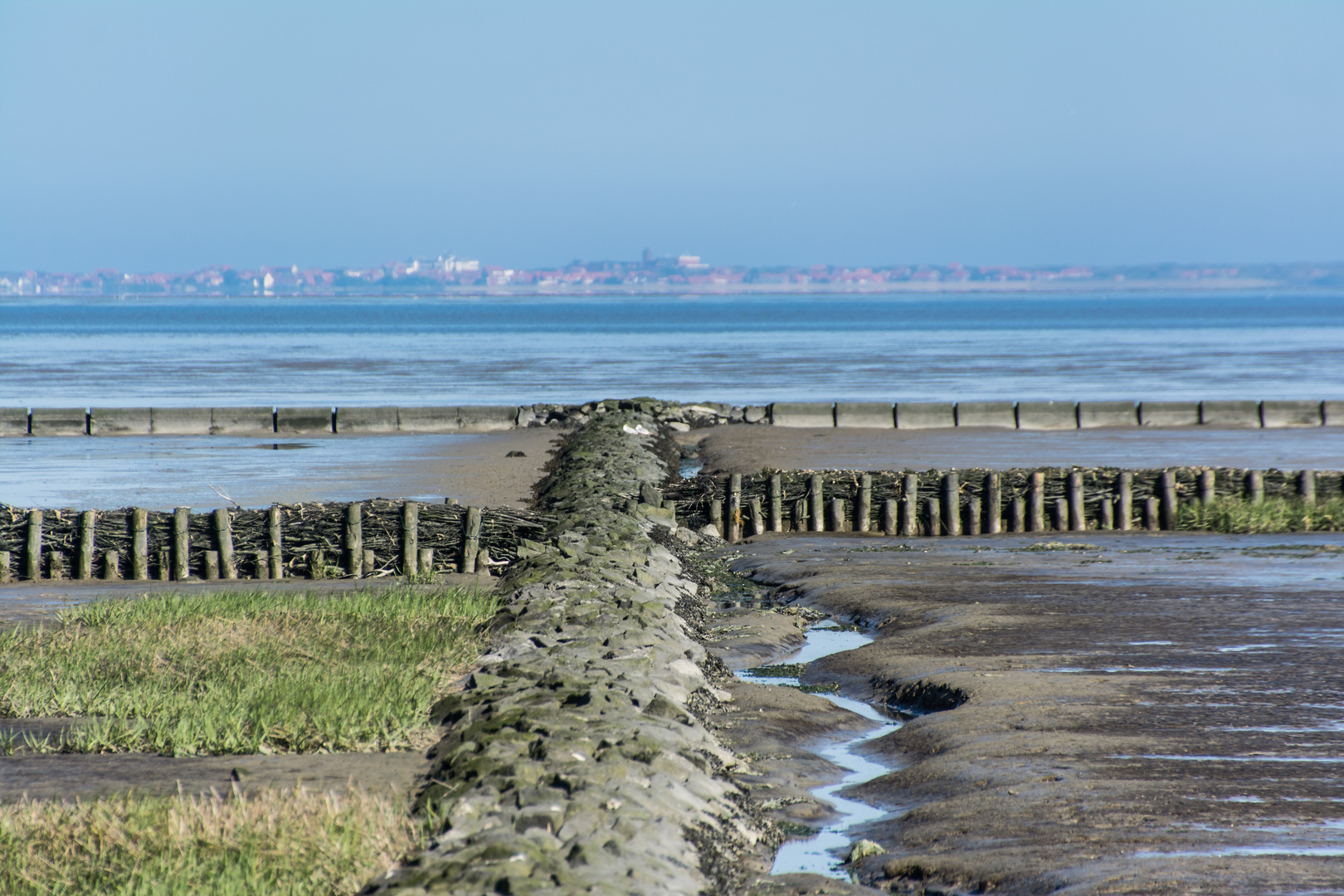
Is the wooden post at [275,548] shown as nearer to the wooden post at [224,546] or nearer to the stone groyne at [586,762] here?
the wooden post at [224,546]

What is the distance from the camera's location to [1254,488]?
19.5 m

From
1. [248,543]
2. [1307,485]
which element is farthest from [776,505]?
[1307,485]

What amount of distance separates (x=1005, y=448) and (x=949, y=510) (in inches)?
478

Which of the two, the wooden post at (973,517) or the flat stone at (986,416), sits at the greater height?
the flat stone at (986,416)

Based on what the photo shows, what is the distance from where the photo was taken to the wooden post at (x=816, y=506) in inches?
747

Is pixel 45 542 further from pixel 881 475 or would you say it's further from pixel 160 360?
pixel 160 360

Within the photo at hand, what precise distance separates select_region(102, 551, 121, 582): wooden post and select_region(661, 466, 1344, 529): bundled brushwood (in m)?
7.72

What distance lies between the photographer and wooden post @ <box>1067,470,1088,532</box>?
18.8m

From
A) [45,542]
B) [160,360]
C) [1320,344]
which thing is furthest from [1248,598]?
[1320,344]

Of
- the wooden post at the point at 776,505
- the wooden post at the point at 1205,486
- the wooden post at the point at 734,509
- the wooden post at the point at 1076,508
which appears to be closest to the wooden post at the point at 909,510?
the wooden post at the point at 776,505

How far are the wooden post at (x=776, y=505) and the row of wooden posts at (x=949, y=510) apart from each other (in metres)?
0.01

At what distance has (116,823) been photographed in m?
6.32

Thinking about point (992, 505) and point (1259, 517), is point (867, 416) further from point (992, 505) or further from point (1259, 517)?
point (1259, 517)

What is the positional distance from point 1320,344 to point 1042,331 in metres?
33.5
